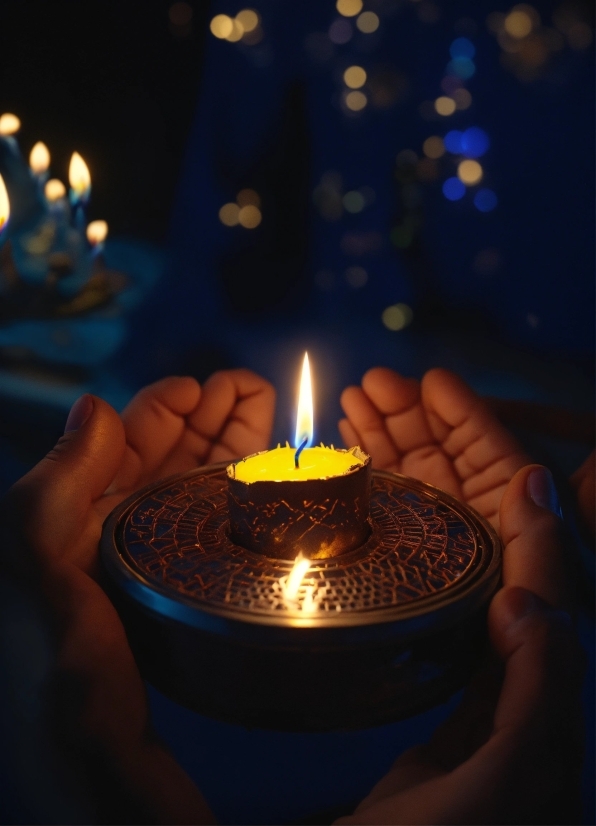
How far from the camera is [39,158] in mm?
1440

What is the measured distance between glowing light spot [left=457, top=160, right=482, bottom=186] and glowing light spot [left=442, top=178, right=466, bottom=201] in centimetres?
1

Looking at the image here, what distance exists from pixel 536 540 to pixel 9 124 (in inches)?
53.3

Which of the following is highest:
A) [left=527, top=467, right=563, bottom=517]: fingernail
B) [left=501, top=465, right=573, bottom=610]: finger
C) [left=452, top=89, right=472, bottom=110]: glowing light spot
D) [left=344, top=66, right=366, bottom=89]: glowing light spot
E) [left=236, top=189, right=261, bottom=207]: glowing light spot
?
[left=344, top=66, right=366, bottom=89]: glowing light spot

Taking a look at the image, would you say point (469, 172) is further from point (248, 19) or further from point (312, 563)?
point (312, 563)

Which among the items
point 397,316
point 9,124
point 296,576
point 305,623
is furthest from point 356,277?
point 305,623

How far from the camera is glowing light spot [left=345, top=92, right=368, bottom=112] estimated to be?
150 centimetres

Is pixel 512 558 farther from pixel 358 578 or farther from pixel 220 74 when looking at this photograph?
pixel 220 74

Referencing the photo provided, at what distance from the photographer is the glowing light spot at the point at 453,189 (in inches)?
59.4

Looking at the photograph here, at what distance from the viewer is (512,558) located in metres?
0.93

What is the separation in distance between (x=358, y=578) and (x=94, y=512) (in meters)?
0.50

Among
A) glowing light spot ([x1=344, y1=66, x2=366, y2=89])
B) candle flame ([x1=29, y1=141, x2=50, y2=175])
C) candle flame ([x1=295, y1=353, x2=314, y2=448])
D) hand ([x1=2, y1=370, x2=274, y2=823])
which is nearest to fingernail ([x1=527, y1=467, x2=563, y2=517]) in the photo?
candle flame ([x1=295, y1=353, x2=314, y2=448])

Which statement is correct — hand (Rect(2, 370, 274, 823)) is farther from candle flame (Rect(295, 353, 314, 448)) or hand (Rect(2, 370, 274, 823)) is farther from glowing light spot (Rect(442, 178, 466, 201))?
glowing light spot (Rect(442, 178, 466, 201))

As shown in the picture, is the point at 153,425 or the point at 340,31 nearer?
the point at 153,425

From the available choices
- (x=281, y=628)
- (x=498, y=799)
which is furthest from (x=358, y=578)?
(x=498, y=799)
